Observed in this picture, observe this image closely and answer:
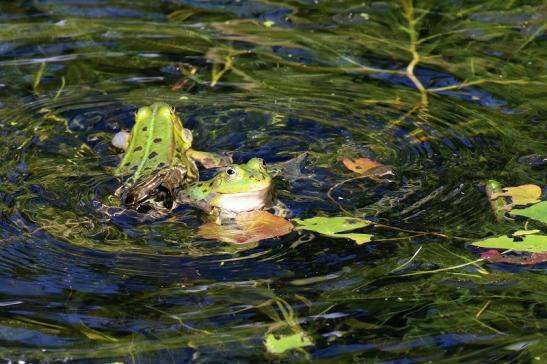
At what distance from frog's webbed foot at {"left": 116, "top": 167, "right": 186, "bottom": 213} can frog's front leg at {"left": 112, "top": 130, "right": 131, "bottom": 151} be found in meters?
0.65

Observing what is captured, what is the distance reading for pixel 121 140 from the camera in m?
6.87

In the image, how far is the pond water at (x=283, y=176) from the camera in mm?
4711

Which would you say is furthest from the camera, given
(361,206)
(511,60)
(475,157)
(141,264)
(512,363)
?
(511,60)

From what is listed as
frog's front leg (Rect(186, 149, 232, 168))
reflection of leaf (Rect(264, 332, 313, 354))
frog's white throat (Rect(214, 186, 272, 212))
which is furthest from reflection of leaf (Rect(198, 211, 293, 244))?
reflection of leaf (Rect(264, 332, 313, 354))

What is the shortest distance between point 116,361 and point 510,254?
2035 millimetres

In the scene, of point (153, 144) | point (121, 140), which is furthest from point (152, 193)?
point (121, 140)

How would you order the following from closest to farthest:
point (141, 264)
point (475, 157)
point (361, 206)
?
1. point (141, 264)
2. point (361, 206)
3. point (475, 157)

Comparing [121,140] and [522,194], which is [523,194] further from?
[121,140]

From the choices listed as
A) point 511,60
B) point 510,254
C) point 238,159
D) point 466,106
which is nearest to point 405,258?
point 510,254

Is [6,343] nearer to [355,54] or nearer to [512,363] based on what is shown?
[512,363]

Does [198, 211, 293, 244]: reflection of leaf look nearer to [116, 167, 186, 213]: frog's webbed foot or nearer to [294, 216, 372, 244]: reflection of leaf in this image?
[294, 216, 372, 244]: reflection of leaf

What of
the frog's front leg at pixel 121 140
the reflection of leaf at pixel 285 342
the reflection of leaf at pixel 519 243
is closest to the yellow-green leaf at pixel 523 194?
the reflection of leaf at pixel 519 243

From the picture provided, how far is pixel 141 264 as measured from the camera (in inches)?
206

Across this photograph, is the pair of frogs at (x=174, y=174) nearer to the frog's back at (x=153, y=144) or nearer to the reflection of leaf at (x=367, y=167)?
the frog's back at (x=153, y=144)
